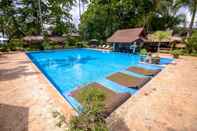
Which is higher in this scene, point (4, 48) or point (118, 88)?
point (4, 48)

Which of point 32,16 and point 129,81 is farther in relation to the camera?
point 32,16

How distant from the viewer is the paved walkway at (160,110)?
14.0 ft

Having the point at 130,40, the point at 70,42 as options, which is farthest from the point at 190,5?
the point at 70,42

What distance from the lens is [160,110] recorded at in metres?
5.18

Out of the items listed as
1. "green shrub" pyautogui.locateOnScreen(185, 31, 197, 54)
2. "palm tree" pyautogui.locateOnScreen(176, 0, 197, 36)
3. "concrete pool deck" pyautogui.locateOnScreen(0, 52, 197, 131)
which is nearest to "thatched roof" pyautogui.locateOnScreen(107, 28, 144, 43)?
"green shrub" pyautogui.locateOnScreen(185, 31, 197, 54)

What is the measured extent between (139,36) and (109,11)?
15374mm

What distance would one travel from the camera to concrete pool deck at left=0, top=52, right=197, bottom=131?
4285 mm

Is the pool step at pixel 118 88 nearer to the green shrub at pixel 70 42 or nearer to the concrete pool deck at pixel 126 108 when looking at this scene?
the concrete pool deck at pixel 126 108

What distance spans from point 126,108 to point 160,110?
1245mm

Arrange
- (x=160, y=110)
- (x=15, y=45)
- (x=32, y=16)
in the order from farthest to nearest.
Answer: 1. (x=32, y=16)
2. (x=15, y=45)
3. (x=160, y=110)

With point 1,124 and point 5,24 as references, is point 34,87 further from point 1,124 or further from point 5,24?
point 5,24

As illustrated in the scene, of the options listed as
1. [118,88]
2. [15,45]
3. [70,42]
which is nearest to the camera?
[118,88]

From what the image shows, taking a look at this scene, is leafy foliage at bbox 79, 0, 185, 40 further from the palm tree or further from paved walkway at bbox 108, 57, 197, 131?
paved walkway at bbox 108, 57, 197, 131

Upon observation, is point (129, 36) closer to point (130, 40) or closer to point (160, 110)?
point (130, 40)
